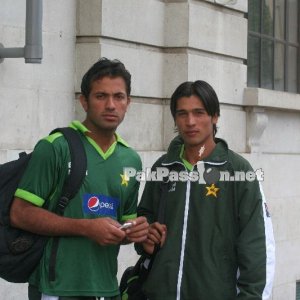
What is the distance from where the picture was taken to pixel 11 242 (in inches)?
182

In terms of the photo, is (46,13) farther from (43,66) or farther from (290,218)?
(290,218)

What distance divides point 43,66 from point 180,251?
3210 millimetres

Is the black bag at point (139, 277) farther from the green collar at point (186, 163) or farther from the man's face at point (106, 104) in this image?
the man's face at point (106, 104)

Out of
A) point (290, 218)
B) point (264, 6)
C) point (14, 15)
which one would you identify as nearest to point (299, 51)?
point (264, 6)

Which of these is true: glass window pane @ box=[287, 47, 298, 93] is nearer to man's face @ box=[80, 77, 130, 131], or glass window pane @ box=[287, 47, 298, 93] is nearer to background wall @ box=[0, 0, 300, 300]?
background wall @ box=[0, 0, 300, 300]

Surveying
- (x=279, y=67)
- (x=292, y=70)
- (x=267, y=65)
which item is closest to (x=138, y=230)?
(x=267, y=65)

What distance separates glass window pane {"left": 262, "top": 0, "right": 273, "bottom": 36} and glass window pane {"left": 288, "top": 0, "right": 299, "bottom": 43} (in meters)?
0.49

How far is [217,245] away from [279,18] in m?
7.32

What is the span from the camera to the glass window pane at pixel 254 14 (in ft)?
36.5

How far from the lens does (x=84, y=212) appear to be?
15.3ft

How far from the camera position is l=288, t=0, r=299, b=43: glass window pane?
473 inches

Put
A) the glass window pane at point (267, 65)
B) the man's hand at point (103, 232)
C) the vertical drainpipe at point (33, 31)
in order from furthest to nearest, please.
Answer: the glass window pane at point (267, 65) < the vertical drainpipe at point (33, 31) < the man's hand at point (103, 232)

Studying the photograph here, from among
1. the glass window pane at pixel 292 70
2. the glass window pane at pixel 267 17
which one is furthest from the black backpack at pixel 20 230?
the glass window pane at pixel 292 70

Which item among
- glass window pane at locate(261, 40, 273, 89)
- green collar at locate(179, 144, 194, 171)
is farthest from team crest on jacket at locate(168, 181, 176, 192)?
glass window pane at locate(261, 40, 273, 89)
